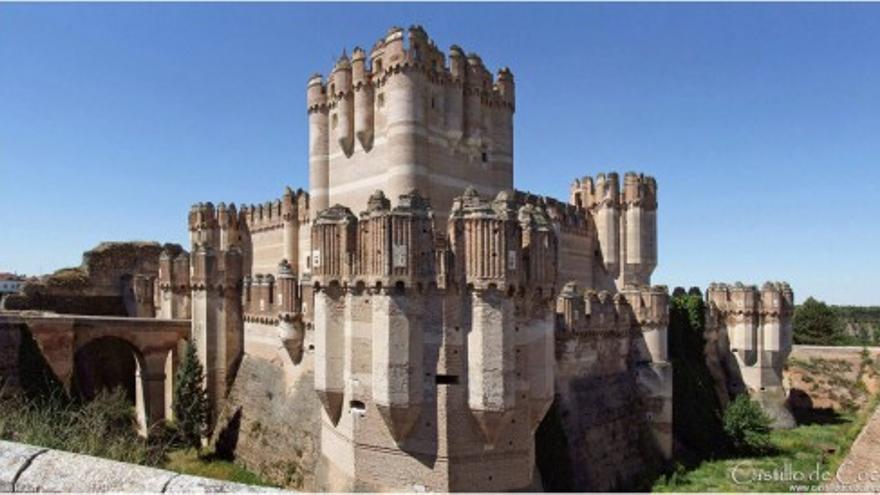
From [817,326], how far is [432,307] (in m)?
61.4

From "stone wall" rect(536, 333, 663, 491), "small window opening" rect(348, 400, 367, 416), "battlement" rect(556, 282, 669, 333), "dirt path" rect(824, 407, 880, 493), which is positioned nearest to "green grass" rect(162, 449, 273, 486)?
"small window opening" rect(348, 400, 367, 416)

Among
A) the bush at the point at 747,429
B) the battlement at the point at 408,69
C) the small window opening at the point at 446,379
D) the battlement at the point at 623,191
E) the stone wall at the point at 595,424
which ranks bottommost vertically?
the bush at the point at 747,429

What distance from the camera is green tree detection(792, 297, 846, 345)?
2386 inches

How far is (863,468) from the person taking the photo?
14.2 metres

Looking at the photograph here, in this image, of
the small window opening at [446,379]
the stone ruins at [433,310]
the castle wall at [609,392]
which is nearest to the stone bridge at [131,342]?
the stone ruins at [433,310]

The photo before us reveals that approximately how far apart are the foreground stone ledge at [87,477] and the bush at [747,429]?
105ft

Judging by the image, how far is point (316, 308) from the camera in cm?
1823

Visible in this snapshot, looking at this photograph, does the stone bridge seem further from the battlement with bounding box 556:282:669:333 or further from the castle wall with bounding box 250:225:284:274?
the battlement with bounding box 556:282:669:333

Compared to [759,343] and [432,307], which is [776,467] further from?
[432,307]

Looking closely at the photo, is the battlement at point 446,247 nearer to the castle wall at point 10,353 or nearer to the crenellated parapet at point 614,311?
the crenellated parapet at point 614,311

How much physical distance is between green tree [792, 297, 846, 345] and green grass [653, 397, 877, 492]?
2952 cm

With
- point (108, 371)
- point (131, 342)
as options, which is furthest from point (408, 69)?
point (108, 371)

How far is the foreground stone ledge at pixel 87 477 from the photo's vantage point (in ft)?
16.6

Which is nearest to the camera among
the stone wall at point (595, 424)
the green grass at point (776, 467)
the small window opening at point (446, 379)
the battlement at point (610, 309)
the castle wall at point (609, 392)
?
the small window opening at point (446, 379)
